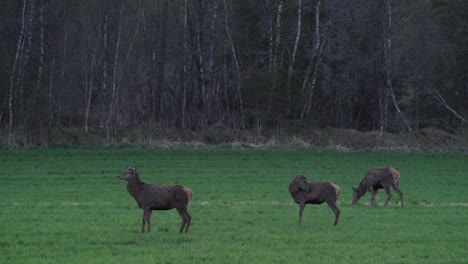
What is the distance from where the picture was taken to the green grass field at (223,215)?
46.2 ft

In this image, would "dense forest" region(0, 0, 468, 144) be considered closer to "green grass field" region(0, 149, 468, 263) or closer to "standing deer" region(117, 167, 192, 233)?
"green grass field" region(0, 149, 468, 263)

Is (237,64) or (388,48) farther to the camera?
(237,64)

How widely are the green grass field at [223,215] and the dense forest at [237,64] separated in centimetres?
842

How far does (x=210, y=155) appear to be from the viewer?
121 ft

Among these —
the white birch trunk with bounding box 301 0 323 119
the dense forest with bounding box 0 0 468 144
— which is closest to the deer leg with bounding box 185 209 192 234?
the dense forest with bounding box 0 0 468 144

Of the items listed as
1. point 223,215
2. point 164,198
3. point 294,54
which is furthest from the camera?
point 294,54

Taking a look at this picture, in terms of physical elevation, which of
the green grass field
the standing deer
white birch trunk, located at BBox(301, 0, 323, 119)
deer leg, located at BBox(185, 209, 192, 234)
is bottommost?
the green grass field

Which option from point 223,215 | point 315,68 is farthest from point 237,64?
point 223,215

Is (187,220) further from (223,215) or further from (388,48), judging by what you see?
(388,48)

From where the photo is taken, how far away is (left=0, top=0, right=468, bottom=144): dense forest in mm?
43469

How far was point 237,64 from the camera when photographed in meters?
45.7

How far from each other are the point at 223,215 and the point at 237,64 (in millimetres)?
27181

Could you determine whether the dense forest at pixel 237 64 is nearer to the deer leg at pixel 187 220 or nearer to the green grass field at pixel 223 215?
the green grass field at pixel 223 215

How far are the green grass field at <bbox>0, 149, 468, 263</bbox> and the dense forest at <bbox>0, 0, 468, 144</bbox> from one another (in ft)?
27.6
